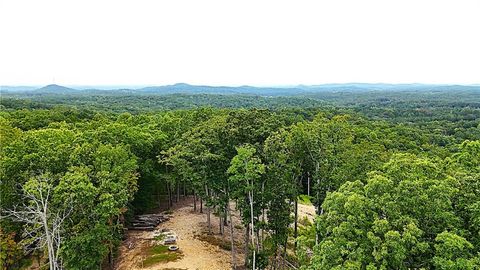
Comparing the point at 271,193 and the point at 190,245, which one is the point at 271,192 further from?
the point at 190,245

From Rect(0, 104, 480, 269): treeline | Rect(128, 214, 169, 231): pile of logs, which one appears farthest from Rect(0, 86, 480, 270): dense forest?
Rect(128, 214, 169, 231): pile of logs

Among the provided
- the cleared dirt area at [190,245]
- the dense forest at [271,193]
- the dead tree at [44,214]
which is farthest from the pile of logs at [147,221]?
the dead tree at [44,214]

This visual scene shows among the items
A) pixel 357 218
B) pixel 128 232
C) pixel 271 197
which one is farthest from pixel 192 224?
pixel 357 218

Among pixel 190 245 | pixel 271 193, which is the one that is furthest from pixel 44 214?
pixel 190 245

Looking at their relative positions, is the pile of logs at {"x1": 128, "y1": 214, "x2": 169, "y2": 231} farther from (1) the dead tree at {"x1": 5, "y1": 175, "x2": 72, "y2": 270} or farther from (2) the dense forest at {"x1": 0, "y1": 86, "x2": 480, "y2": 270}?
(1) the dead tree at {"x1": 5, "y1": 175, "x2": 72, "y2": 270}

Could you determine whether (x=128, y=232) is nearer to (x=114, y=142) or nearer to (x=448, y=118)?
(x=114, y=142)

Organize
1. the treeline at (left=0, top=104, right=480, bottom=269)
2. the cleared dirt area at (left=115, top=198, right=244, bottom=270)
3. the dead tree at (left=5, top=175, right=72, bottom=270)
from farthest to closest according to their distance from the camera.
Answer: the cleared dirt area at (left=115, top=198, right=244, bottom=270), the dead tree at (left=5, top=175, right=72, bottom=270), the treeline at (left=0, top=104, right=480, bottom=269)
